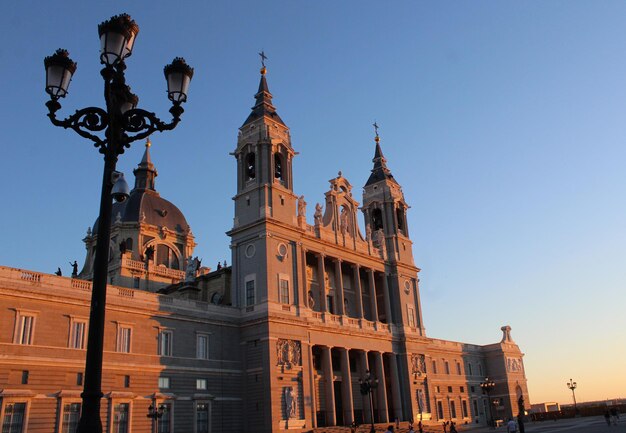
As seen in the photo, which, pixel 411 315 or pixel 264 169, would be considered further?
pixel 411 315

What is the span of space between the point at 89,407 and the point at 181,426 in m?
Result: 33.8

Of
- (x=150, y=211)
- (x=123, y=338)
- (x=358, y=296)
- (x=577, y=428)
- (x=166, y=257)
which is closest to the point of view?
(x=123, y=338)

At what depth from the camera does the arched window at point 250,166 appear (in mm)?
52125

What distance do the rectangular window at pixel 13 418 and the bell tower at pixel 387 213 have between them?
38.7 metres

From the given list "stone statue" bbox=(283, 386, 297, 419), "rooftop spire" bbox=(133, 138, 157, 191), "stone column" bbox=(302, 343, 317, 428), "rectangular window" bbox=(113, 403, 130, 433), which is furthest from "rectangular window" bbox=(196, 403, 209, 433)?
"rooftop spire" bbox=(133, 138, 157, 191)

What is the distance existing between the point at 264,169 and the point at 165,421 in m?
21.3

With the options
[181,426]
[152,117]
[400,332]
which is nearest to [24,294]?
[181,426]

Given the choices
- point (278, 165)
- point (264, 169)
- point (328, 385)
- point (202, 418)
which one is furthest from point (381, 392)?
point (264, 169)

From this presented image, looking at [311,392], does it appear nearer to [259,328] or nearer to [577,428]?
[259,328]

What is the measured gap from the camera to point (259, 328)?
4634cm

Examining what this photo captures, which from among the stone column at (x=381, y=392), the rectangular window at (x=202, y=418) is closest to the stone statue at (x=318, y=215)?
the stone column at (x=381, y=392)

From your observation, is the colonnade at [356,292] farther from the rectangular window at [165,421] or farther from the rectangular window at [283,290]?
the rectangular window at [165,421]

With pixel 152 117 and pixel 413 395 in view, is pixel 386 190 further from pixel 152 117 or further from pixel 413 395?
pixel 152 117

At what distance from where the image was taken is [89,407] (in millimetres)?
9727
